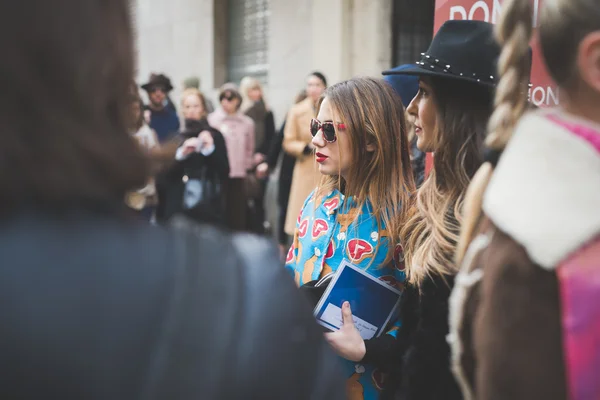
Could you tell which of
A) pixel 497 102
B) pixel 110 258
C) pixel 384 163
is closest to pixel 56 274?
pixel 110 258

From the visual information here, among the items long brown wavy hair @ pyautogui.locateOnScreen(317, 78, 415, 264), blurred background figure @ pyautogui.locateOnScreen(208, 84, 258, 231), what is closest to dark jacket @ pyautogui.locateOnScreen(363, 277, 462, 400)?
long brown wavy hair @ pyautogui.locateOnScreen(317, 78, 415, 264)

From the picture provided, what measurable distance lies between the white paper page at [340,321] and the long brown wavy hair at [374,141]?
0.45m

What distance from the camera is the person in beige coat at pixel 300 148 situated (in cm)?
693

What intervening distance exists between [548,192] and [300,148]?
5838mm

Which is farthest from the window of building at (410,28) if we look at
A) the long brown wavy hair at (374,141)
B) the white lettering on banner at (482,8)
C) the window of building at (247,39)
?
the long brown wavy hair at (374,141)

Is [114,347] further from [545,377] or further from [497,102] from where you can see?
[497,102]

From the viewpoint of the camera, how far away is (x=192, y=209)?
21.7 feet

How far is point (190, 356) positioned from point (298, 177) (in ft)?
19.9

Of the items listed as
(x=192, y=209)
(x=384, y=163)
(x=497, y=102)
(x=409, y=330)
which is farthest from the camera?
(x=192, y=209)

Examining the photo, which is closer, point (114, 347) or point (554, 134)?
point (114, 347)

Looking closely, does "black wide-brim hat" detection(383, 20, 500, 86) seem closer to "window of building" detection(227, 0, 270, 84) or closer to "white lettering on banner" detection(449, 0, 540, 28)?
"white lettering on banner" detection(449, 0, 540, 28)

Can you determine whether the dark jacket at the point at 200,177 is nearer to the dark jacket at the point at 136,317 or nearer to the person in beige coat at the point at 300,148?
the person in beige coat at the point at 300,148

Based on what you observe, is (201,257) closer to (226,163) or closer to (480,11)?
(480,11)

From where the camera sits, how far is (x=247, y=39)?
11.7 m
